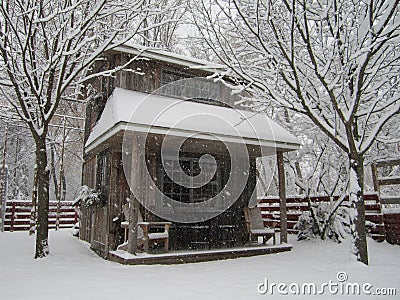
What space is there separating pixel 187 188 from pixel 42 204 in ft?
11.0

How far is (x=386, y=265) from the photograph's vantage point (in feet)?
18.0

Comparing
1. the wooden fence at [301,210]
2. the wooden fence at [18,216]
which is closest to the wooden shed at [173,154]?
the wooden fence at [301,210]

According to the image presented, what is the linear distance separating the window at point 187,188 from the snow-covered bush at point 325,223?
258 centimetres

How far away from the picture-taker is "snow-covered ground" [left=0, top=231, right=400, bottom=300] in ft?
12.9

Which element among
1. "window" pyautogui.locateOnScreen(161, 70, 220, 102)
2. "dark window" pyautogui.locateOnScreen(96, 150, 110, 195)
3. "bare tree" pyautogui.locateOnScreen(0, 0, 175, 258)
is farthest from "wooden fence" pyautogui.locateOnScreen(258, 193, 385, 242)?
"bare tree" pyautogui.locateOnScreen(0, 0, 175, 258)

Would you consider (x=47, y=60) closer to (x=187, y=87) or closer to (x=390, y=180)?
(x=187, y=87)

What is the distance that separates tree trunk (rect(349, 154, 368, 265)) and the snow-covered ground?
0.71ft

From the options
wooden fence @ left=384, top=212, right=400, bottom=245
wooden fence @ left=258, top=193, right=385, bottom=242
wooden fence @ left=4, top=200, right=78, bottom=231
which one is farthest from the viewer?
wooden fence @ left=4, top=200, right=78, bottom=231

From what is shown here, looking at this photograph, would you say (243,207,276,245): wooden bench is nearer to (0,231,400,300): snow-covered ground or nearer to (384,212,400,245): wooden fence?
(0,231,400,300): snow-covered ground

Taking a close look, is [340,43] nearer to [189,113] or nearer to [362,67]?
[362,67]

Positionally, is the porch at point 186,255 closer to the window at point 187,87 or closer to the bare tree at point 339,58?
the bare tree at point 339,58

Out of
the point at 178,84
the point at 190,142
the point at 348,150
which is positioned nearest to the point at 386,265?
the point at 348,150

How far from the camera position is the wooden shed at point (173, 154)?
21.6 ft

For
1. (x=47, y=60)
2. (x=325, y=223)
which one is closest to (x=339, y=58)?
A: (x=325, y=223)
